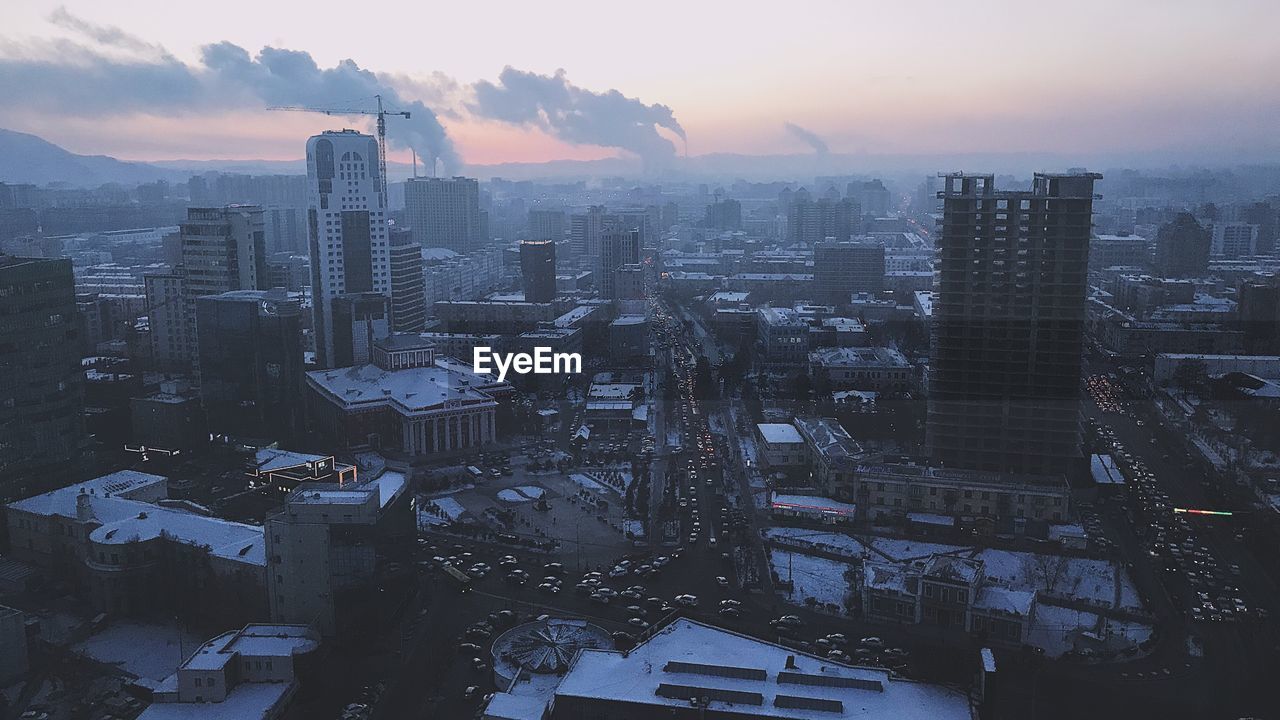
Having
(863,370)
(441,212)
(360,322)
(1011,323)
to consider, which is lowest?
(863,370)

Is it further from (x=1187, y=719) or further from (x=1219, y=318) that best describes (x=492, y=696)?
(x=1219, y=318)

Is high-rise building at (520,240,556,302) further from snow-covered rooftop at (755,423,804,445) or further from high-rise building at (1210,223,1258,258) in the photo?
high-rise building at (1210,223,1258,258)

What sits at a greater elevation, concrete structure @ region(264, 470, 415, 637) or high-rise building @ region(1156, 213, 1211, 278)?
high-rise building @ region(1156, 213, 1211, 278)

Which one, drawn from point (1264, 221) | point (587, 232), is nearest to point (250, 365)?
point (587, 232)

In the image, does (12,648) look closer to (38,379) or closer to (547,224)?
(38,379)

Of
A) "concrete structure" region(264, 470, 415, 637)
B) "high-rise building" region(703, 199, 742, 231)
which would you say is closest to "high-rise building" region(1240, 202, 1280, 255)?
"high-rise building" region(703, 199, 742, 231)

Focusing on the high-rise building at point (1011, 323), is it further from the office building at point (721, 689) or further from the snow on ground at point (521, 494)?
the office building at point (721, 689)
